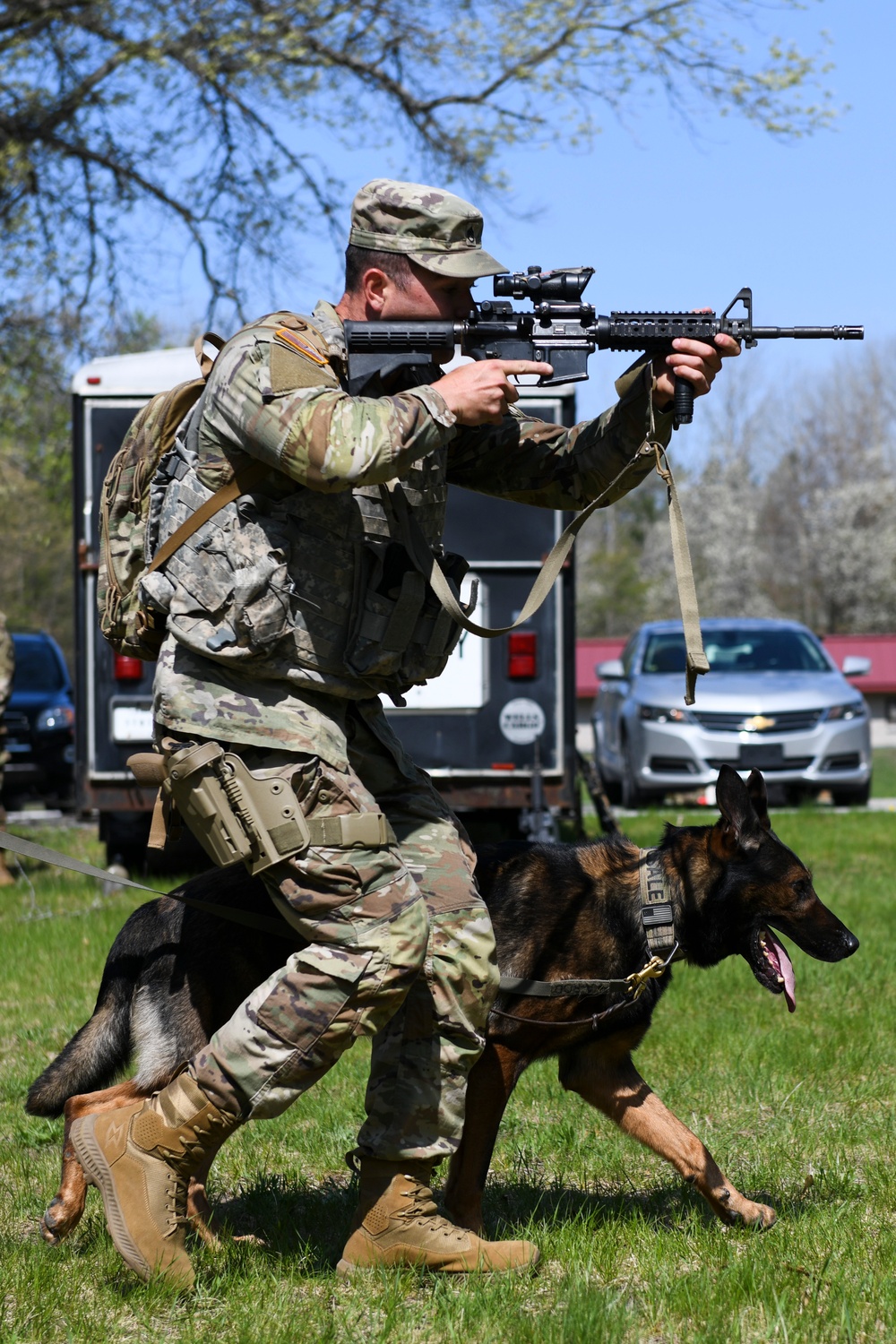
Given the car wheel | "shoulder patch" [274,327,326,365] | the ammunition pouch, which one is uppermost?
"shoulder patch" [274,327,326,365]

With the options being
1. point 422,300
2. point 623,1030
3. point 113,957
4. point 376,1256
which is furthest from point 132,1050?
point 422,300

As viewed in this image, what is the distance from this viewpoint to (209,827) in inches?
121

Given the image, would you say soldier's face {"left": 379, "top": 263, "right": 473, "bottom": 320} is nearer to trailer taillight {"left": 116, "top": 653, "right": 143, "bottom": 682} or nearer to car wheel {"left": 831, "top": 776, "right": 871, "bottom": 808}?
trailer taillight {"left": 116, "top": 653, "right": 143, "bottom": 682}

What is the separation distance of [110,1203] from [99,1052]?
0.53 m

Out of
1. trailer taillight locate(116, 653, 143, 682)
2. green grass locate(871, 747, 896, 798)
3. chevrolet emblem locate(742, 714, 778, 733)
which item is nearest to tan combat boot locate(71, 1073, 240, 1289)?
trailer taillight locate(116, 653, 143, 682)

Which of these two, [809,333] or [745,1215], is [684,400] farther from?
[745,1215]

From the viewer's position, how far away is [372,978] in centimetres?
302

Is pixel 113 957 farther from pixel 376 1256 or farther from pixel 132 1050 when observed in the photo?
pixel 376 1256

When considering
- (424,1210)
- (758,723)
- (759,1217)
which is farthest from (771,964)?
(758,723)

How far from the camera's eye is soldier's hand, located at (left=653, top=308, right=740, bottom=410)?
3463 mm

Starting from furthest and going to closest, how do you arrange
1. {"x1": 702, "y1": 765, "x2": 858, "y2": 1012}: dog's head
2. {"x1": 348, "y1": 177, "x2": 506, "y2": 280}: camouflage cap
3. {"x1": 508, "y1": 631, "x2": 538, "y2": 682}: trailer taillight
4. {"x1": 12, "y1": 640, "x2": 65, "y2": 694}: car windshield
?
{"x1": 12, "y1": 640, "x2": 65, "y2": 694}: car windshield, {"x1": 508, "y1": 631, "x2": 538, "y2": 682}: trailer taillight, {"x1": 702, "y1": 765, "x2": 858, "y2": 1012}: dog's head, {"x1": 348, "y1": 177, "x2": 506, "y2": 280}: camouflage cap

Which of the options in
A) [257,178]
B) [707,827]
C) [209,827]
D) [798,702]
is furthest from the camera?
[257,178]

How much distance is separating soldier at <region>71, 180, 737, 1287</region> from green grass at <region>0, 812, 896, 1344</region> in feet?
0.58

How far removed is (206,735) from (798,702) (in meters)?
10.4
